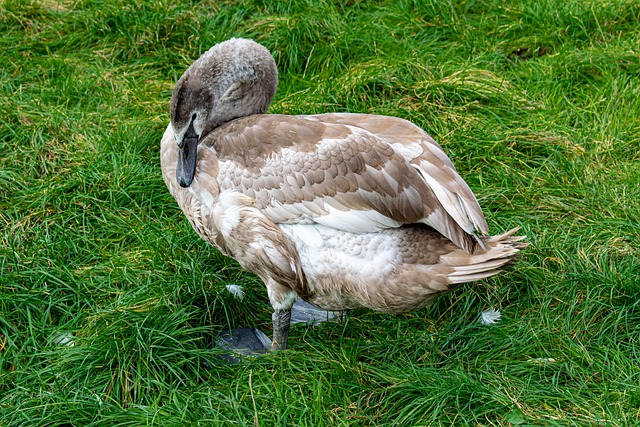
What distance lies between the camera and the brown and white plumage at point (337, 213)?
3459mm

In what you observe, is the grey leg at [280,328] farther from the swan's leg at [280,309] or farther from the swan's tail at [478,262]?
the swan's tail at [478,262]

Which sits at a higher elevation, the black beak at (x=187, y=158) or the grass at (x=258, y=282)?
the black beak at (x=187, y=158)

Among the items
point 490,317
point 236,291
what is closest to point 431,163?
point 490,317

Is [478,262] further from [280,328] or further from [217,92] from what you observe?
[217,92]

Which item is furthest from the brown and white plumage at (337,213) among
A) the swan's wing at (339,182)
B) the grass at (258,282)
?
the grass at (258,282)

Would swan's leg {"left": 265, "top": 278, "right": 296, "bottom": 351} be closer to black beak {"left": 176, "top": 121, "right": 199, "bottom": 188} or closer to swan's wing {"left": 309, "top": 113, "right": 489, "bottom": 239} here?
black beak {"left": 176, "top": 121, "right": 199, "bottom": 188}

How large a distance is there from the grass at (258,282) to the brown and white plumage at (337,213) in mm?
354

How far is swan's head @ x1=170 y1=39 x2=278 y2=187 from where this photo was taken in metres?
3.73

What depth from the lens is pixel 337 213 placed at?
3.47 m

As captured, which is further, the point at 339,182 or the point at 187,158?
the point at 187,158

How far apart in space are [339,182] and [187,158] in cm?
69

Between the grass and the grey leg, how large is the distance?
0.38 ft

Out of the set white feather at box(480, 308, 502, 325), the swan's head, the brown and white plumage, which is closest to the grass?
white feather at box(480, 308, 502, 325)

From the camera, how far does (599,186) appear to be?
4590 mm
